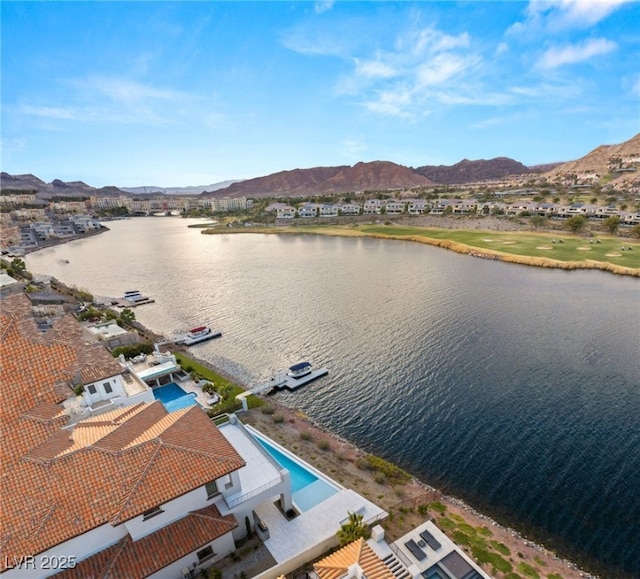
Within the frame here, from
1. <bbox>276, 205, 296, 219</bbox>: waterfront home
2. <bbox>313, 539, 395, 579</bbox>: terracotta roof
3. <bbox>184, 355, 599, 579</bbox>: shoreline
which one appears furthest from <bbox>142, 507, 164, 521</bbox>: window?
<bbox>276, 205, 296, 219</bbox>: waterfront home

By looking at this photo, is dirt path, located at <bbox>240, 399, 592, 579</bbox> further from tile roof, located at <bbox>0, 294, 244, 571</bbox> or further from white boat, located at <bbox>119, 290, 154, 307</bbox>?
white boat, located at <bbox>119, 290, 154, 307</bbox>

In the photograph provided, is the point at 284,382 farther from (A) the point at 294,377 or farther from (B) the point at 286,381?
(A) the point at 294,377

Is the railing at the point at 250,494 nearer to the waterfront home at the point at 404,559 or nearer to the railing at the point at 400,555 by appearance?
the waterfront home at the point at 404,559

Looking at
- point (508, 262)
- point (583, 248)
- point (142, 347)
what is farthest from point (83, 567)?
point (583, 248)

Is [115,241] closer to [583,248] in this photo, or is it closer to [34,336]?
[34,336]

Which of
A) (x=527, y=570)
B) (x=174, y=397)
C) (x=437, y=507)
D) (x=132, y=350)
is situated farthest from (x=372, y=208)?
(x=527, y=570)

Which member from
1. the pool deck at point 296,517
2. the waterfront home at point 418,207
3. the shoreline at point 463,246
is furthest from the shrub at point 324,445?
the waterfront home at point 418,207
